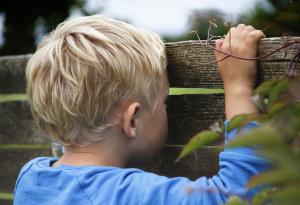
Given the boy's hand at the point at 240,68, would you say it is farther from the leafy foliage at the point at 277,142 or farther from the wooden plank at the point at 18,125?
the wooden plank at the point at 18,125

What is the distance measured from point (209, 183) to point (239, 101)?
247 millimetres

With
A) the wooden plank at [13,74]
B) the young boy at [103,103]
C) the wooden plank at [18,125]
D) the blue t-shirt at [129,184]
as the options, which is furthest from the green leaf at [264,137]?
the wooden plank at [13,74]

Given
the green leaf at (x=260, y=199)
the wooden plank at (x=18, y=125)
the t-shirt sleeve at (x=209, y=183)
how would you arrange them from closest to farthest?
1. the green leaf at (x=260, y=199)
2. the t-shirt sleeve at (x=209, y=183)
3. the wooden plank at (x=18, y=125)

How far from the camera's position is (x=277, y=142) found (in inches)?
21.4

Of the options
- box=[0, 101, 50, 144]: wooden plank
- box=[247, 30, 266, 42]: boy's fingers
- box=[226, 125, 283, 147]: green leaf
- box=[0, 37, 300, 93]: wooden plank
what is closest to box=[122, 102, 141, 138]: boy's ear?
box=[0, 37, 300, 93]: wooden plank

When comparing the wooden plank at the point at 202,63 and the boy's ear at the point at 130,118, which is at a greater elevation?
the wooden plank at the point at 202,63

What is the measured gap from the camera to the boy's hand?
162 cm

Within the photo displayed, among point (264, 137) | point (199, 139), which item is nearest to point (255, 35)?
point (199, 139)

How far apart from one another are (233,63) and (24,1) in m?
16.7

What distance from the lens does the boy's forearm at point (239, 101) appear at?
5.21ft

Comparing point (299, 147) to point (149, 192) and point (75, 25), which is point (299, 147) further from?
point (75, 25)

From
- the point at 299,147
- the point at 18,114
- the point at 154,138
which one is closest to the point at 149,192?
the point at 154,138

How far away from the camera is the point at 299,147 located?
2.58 feet

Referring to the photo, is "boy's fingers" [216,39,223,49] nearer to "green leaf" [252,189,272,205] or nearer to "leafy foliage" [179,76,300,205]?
"leafy foliage" [179,76,300,205]
